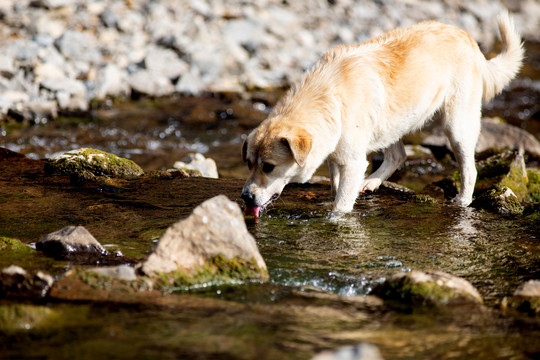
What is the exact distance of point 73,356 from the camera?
3373 millimetres

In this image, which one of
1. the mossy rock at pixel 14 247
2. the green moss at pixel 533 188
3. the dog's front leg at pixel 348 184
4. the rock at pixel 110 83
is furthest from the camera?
the rock at pixel 110 83

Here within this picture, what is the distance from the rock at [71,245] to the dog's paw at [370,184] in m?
3.89

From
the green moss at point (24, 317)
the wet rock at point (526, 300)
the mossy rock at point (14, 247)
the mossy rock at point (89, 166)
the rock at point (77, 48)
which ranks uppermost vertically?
the wet rock at point (526, 300)

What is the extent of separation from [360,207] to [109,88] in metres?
9.03

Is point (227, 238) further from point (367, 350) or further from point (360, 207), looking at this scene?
A: point (360, 207)

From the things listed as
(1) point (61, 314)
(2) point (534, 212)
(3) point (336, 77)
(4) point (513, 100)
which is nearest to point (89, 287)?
(1) point (61, 314)

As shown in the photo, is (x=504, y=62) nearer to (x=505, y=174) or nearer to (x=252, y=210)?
(x=505, y=174)

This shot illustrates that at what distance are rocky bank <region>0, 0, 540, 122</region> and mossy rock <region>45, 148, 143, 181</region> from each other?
5.06 metres

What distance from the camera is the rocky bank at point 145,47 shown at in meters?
13.3

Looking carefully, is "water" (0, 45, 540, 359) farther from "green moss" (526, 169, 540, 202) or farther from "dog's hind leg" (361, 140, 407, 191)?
"green moss" (526, 169, 540, 202)

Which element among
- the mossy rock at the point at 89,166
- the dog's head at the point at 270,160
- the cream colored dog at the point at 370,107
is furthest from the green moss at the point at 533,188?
the mossy rock at the point at 89,166

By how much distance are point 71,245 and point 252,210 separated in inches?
80.3

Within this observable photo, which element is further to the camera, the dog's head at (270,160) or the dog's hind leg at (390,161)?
the dog's hind leg at (390,161)

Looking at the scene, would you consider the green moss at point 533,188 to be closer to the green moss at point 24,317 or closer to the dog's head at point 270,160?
the dog's head at point 270,160
